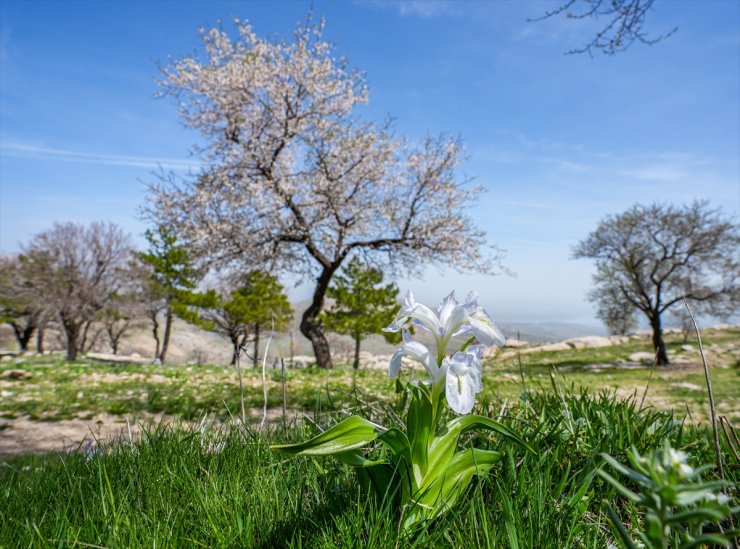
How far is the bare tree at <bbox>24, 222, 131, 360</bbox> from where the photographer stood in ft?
87.0

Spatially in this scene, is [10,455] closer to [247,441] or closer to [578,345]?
[247,441]

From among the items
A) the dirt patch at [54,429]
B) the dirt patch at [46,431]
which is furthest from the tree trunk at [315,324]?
the dirt patch at [46,431]

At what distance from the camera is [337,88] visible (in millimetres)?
17875

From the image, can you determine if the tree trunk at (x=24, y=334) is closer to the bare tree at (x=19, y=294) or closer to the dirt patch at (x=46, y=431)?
the bare tree at (x=19, y=294)

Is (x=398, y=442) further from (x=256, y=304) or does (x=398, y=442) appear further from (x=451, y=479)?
(x=256, y=304)

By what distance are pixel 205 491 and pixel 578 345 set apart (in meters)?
34.7

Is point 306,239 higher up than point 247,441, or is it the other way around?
point 306,239

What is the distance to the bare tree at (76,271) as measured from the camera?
87.0ft

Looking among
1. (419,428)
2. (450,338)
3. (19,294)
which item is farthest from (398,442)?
(19,294)

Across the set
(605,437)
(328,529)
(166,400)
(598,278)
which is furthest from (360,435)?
(598,278)

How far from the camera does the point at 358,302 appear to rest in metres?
27.7

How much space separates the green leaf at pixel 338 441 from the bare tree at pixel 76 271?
29846mm

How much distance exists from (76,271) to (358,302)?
17.6 metres

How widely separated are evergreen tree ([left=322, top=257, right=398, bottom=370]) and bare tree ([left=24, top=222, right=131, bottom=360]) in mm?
14238
